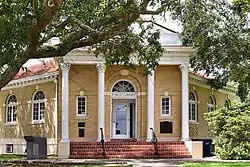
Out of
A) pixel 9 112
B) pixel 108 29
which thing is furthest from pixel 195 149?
pixel 9 112

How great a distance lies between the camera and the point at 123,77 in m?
29.8

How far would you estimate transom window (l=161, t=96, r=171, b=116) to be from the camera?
1169 inches

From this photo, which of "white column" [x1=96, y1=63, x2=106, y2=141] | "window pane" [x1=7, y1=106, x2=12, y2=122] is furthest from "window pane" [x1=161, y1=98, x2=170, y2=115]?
"window pane" [x1=7, y1=106, x2=12, y2=122]

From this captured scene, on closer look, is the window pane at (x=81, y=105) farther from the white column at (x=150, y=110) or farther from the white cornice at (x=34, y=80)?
the white column at (x=150, y=110)

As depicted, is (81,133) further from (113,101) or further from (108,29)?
(108,29)

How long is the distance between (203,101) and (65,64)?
32.7ft

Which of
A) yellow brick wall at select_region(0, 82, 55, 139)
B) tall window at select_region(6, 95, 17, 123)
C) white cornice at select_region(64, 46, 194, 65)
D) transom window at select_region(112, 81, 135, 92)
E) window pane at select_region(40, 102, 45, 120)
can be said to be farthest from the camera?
tall window at select_region(6, 95, 17, 123)

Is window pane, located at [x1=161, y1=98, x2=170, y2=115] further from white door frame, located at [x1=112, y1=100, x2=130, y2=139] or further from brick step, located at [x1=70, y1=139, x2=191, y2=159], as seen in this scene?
brick step, located at [x1=70, y1=139, x2=191, y2=159]

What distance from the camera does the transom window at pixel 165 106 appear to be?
2969 centimetres

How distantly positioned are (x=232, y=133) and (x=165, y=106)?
5.53 m

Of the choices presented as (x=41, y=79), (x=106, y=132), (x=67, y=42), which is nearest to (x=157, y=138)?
(x=106, y=132)

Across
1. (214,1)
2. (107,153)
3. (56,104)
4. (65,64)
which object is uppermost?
(214,1)

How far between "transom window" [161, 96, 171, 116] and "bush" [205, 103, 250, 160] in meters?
3.80

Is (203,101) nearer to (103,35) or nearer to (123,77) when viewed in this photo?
(123,77)
